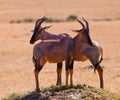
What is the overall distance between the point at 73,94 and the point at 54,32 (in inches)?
1091

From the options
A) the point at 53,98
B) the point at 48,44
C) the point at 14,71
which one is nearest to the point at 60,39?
the point at 48,44

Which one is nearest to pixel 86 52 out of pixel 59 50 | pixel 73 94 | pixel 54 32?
pixel 59 50

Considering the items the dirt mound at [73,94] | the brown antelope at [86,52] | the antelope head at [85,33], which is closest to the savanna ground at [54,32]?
the brown antelope at [86,52]

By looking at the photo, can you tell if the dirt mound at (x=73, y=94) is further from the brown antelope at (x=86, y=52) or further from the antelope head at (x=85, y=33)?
the antelope head at (x=85, y=33)

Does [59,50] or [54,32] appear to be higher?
[59,50]

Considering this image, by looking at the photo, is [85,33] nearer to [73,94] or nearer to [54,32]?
[73,94]

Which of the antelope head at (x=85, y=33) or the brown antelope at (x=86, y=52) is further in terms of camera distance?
the brown antelope at (x=86, y=52)

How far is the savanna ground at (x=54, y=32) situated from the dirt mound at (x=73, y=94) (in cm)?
222

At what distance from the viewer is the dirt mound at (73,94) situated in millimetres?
14633

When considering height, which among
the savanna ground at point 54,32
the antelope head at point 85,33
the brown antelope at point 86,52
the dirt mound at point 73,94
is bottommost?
the savanna ground at point 54,32

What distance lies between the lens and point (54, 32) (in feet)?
139

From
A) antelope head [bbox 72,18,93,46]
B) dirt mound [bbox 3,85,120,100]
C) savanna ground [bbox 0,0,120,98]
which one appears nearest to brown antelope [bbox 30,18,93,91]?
antelope head [bbox 72,18,93,46]

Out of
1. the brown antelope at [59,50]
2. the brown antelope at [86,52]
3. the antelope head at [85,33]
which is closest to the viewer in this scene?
the antelope head at [85,33]

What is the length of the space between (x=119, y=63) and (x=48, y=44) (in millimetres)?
10498
